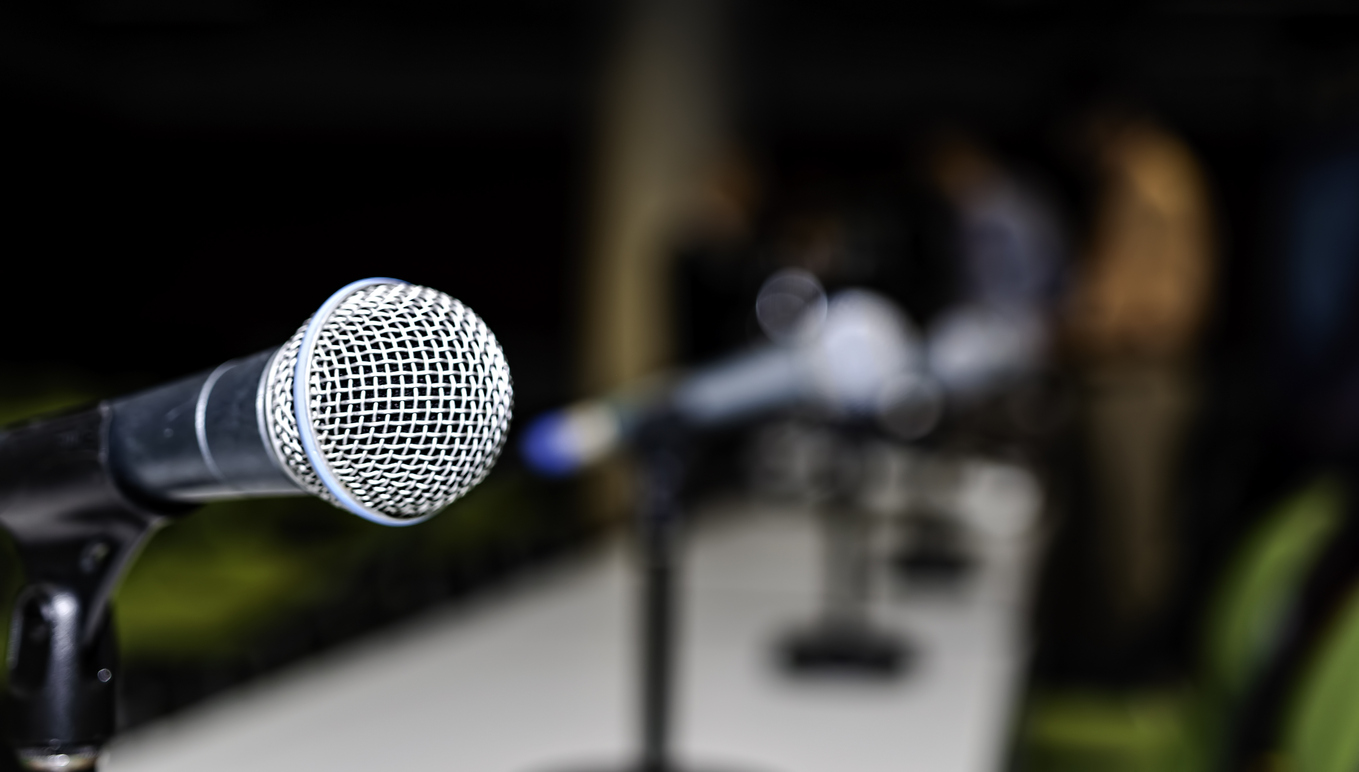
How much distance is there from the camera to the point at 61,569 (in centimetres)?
66

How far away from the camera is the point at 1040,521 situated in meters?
2.96

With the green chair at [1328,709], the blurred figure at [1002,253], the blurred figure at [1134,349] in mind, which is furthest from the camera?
the blurred figure at [1134,349]

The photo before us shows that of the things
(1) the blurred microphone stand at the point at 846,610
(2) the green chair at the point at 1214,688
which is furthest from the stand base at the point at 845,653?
(2) the green chair at the point at 1214,688

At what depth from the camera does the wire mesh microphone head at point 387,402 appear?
57 centimetres

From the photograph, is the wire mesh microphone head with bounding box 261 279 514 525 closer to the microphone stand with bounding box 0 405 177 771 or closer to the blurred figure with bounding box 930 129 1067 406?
the microphone stand with bounding box 0 405 177 771

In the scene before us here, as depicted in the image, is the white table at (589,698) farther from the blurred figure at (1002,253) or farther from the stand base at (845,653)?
the blurred figure at (1002,253)

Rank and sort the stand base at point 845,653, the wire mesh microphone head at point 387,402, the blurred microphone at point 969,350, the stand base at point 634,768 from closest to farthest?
the wire mesh microphone head at point 387,402 → the stand base at point 634,768 → the stand base at point 845,653 → the blurred microphone at point 969,350

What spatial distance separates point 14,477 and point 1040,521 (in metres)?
2.56

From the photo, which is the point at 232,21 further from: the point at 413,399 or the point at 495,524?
the point at 413,399

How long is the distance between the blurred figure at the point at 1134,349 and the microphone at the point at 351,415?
2.99 m

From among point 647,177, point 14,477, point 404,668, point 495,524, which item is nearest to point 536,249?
point 647,177

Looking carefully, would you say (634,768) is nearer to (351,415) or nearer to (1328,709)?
(1328,709)

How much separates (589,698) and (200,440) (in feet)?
3.53

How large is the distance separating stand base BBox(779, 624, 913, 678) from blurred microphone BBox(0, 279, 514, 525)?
1.17 meters
